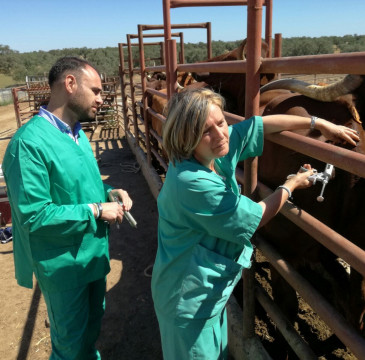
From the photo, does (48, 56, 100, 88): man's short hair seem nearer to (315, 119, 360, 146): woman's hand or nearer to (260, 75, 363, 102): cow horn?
(260, 75, 363, 102): cow horn

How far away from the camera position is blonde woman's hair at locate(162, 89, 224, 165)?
4.43 ft

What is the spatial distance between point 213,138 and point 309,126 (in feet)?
1.88

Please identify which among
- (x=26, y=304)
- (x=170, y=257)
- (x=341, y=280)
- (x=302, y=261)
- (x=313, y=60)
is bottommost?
Result: (x=26, y=304)

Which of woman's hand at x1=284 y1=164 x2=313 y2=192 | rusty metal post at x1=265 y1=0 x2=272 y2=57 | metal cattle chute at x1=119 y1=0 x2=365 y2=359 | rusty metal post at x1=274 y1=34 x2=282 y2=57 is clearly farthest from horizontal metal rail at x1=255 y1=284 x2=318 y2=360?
rusty metal post at x1=274 y1=34 x2=282 y2=57

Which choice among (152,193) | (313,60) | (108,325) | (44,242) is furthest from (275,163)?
(152,193)

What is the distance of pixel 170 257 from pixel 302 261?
130 centimetres

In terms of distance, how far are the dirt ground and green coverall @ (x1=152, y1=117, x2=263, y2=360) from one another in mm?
1285

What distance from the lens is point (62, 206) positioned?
6.09 ft

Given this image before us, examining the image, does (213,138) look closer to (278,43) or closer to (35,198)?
(35,198)

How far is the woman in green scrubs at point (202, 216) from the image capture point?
135 cm

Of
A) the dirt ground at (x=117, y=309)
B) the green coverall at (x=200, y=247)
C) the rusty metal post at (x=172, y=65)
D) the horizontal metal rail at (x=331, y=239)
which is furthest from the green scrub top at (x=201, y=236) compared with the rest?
the rusty metal post at (x=172, y=65)

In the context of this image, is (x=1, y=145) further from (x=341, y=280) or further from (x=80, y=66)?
(x=341, y=280)

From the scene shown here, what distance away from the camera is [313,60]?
1329 millimetres

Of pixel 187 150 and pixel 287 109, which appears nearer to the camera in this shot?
pixel 187 150
